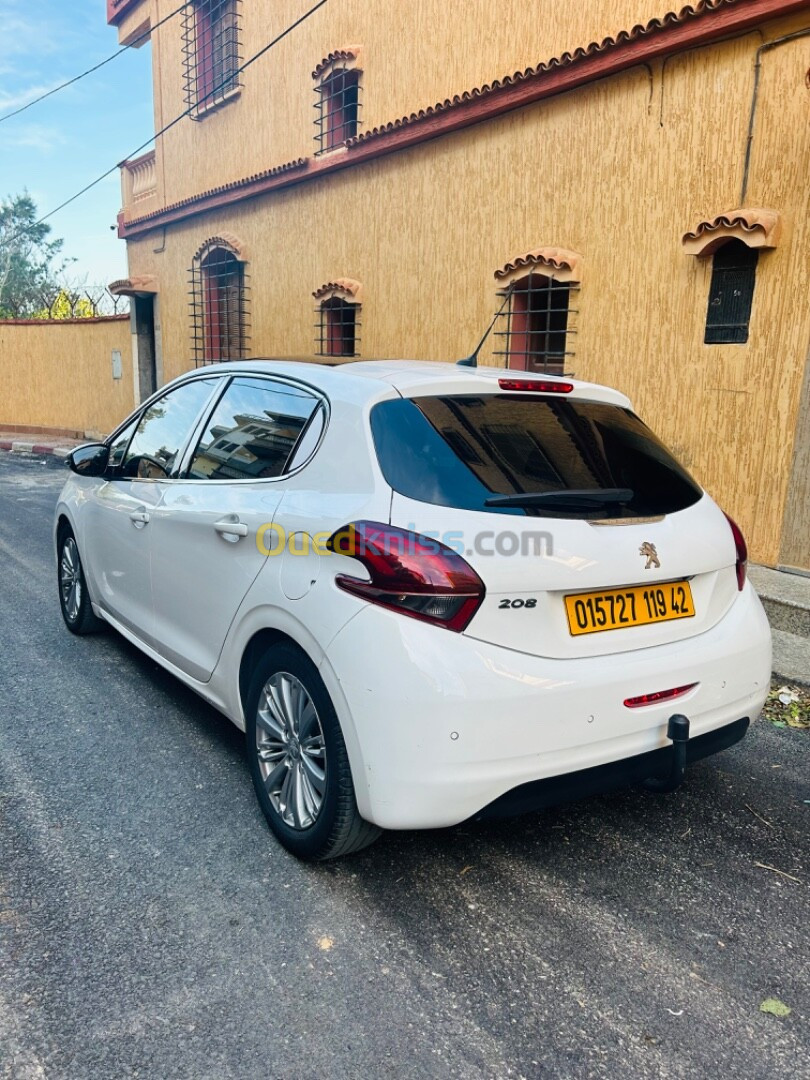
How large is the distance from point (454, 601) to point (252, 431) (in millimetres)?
1360

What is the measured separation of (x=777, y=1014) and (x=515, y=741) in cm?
96

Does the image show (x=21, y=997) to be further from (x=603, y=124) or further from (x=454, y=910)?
(x=603, y=124)

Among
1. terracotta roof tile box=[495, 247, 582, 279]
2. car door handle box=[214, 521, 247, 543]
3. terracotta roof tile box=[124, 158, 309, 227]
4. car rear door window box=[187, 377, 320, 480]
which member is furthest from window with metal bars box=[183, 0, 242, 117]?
car door handle box=[214, 521, 247, 543]

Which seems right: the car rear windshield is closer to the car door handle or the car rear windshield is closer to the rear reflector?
the rear reflector

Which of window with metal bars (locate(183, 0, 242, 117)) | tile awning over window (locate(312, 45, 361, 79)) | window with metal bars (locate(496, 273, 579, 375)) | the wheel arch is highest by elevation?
window with metal bars (locate(183, 0, 242, 117))

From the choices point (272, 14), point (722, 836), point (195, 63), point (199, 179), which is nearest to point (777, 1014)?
point (722, 836)

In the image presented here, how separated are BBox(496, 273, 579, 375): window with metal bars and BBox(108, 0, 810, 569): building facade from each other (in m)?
0.02

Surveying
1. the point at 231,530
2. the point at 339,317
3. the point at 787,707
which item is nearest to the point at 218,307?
the point at 339,317

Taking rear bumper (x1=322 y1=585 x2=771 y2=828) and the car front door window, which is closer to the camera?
rear bumper (x1=322 y1=585 x2=771 y2=828)

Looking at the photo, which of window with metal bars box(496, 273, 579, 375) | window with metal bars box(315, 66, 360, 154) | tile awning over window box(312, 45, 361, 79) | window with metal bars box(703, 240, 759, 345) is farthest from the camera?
window with metal bars box(315, 66, 360, 154)

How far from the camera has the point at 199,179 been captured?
13500 millimetres

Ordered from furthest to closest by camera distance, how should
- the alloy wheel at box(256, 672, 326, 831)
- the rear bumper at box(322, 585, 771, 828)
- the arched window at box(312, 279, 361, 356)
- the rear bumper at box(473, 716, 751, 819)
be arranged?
the arched window at box(312, 279, 361, 356) → the alloy wheel at box(256, 672, 326, 831) → the rear bumper at box(473, 716, 751, 819) → the rear bumper at box(322, 585, 771, 828)

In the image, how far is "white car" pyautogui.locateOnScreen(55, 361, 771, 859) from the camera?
7.25 feet

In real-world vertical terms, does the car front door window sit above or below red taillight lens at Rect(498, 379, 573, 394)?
below
